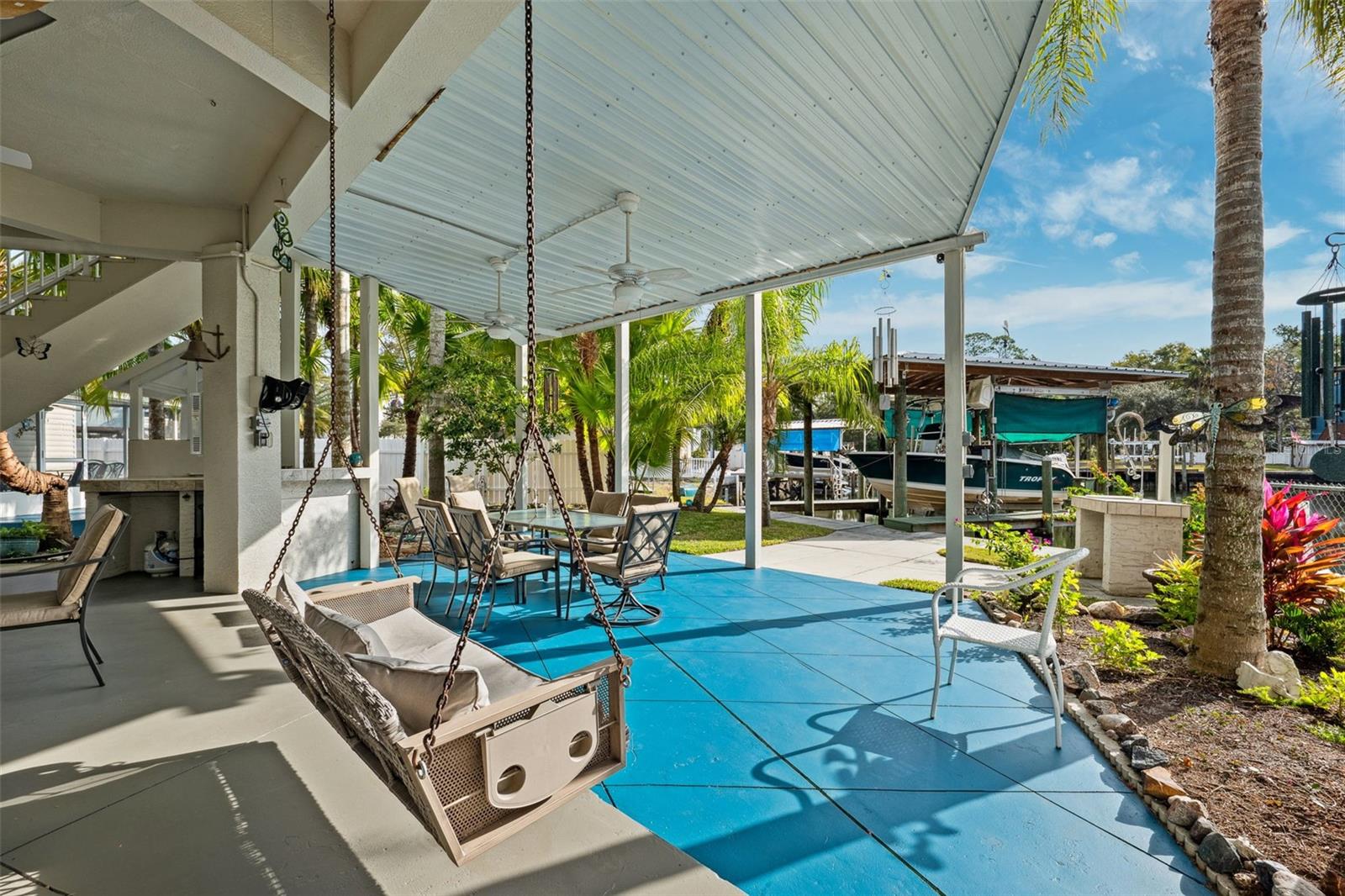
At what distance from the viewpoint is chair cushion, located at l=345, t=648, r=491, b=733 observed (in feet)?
5.70

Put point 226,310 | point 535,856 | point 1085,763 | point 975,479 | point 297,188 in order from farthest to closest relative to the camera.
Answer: point 975,479 < point 226,310 < point 297,188 < point 1085,763 < point 535,856

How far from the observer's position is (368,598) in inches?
132

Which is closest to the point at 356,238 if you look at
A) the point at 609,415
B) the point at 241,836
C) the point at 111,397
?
the point at 609,415

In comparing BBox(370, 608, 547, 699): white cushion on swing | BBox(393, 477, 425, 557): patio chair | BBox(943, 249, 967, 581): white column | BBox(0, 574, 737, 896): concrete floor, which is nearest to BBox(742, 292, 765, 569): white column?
BBox(943, 249, 967, 581): white column

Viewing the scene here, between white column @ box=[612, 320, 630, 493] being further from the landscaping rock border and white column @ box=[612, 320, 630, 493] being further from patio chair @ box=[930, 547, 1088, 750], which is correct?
the landscaping rock border

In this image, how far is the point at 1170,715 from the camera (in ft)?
9.61

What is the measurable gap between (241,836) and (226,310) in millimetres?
5115

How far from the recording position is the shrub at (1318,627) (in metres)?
3.43

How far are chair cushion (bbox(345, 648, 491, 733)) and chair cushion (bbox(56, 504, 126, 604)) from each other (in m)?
2.82

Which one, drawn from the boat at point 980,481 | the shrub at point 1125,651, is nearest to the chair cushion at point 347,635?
the shrub at point 1125,651

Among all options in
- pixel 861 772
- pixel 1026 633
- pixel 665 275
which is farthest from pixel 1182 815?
pixel 665 275

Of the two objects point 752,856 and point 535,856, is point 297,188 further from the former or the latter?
point 752,856

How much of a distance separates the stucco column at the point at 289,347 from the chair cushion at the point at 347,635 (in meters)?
5.15

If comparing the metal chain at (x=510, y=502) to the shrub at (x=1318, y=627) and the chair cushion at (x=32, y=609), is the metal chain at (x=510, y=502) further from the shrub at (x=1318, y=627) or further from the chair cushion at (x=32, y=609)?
the shrub at (x=1318, y=627)
